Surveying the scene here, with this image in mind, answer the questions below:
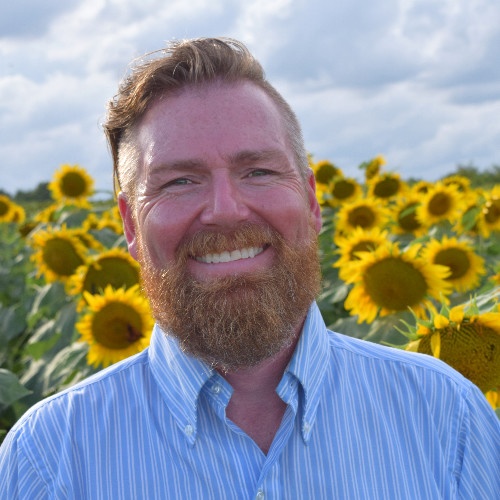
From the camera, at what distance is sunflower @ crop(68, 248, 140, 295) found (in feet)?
16.1

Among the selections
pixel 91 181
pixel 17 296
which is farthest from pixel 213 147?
pixel 91 181

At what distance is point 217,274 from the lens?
203 cm

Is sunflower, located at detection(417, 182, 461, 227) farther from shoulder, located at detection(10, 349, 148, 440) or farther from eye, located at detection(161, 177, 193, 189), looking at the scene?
shoulder, located at detection(10, 349, 148, 440)

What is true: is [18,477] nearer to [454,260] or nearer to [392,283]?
[392,283]

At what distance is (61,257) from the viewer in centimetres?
594

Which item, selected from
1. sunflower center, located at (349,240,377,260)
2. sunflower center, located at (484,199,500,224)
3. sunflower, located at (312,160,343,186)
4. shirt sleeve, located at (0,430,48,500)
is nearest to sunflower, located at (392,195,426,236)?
sunflower center, located at (484,199,500,224)

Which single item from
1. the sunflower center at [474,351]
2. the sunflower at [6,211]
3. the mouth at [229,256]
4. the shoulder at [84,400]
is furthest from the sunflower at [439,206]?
the sunflower at [6,211]

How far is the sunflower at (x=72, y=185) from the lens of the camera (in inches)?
339

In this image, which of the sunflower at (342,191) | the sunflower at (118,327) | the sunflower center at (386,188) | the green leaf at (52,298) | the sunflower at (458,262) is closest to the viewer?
the sunflower at (118,327)

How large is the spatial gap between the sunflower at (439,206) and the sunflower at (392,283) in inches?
92.9

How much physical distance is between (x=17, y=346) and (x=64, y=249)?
0.79 m

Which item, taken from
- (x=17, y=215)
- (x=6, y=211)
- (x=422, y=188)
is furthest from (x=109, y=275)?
(x=17, y=215)

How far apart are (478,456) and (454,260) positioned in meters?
2.99

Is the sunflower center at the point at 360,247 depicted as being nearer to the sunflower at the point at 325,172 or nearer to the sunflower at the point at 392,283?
the sunflower at the point at 392,283
